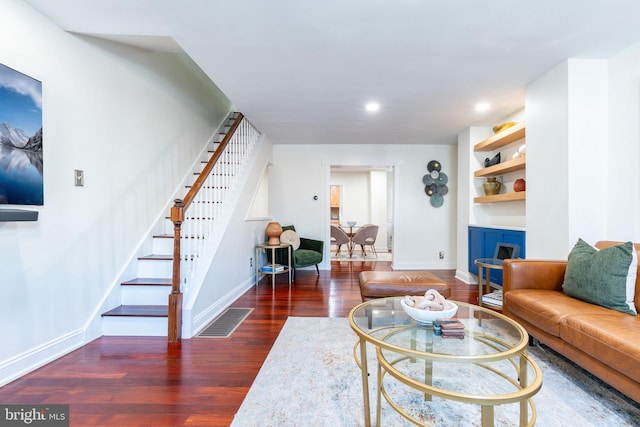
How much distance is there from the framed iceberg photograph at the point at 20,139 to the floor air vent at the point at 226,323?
160 centimetres

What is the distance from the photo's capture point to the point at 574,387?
179 cm

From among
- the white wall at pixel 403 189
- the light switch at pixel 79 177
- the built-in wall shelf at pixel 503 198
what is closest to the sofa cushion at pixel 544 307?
the built-in wall shelf at pixel 503 198

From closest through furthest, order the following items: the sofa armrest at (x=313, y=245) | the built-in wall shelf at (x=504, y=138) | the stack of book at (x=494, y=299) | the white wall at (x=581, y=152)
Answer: the white wall at (x=581, y=152) → the stack of book at (x=494, y=299) → the built-in wall shelf at (x=504, y=138) → the sofa armrest at (x=313, y=245)

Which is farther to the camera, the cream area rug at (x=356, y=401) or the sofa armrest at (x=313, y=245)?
the sofa armrest at (x=313, y=245)

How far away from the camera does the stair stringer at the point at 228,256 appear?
2.70 meters

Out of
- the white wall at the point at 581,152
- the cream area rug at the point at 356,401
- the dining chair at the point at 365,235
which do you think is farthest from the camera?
the dining chair at the point at 365,235

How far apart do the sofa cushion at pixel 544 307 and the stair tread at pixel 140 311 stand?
2.86m

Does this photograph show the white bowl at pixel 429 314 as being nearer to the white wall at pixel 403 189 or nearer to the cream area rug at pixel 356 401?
the cream area rug at pixel 356 401

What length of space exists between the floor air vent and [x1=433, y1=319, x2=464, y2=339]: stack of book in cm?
184

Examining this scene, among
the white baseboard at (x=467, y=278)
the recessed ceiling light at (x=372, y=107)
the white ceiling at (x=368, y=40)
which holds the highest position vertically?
the white ceiling at (x=368, y=40)

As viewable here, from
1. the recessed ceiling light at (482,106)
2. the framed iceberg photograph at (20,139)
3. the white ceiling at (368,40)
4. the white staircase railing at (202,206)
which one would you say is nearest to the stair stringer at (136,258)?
the white staircase railing at (202,206)

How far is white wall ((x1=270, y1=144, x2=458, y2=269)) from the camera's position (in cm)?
566

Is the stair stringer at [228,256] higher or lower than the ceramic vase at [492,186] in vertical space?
lower

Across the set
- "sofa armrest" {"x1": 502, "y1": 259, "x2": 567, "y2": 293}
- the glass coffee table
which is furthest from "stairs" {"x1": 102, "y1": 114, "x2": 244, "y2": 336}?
"sofa armrest" {"x1": 502, "y1": 259, "x2": 567, "y2": 293}
